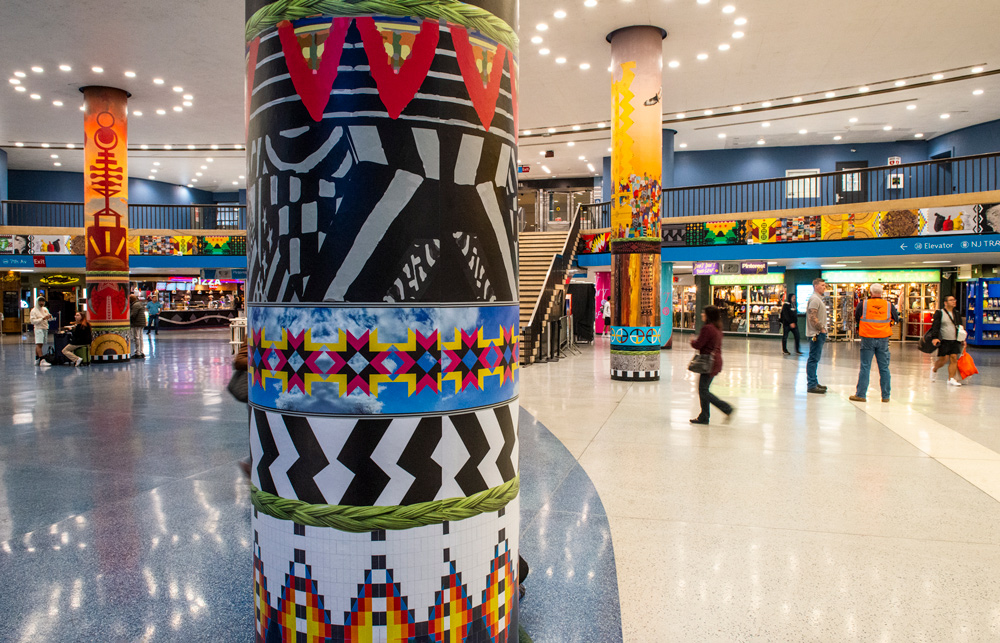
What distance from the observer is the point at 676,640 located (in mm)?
2621

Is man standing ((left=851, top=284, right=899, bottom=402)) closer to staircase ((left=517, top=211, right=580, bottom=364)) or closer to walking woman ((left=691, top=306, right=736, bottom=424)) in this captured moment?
walking woman ((left=691, top=306, right=736, bottom=424))

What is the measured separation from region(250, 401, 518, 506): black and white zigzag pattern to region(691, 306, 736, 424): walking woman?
5.38 m

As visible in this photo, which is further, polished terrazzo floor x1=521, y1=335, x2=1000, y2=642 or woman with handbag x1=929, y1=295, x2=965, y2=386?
woman with handbag x1=929, y1=295, x2=965, y2=386

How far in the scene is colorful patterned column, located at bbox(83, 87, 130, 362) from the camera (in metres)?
14.6

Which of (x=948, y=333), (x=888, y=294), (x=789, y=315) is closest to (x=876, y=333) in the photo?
(x=948, y=333)

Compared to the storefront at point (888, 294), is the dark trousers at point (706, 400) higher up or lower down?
lower down

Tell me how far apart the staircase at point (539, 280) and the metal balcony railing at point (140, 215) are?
453 inches

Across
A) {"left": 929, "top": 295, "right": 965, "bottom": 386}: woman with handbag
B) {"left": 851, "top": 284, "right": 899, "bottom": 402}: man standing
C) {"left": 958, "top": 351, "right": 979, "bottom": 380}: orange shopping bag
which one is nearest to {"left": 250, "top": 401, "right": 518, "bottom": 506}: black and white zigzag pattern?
{"left": 851, "top": 284, "right": 899, "bottom": 402}: man standing

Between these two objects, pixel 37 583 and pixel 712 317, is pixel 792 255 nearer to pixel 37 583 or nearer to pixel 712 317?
pixel 712 317

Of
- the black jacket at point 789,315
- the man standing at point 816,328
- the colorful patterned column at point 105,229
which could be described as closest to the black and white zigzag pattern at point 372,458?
the man standing at point 816,328

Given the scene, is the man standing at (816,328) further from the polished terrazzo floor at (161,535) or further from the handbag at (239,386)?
the handbag at (239,386)

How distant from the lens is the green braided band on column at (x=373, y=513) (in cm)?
194

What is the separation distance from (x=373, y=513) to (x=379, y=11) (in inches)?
59.6

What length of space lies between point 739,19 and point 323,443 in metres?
12.4
